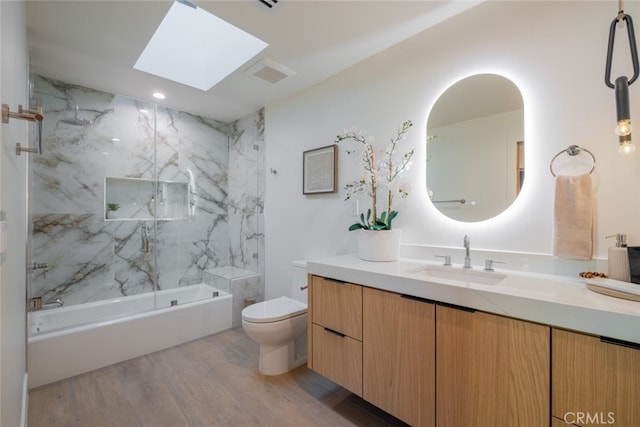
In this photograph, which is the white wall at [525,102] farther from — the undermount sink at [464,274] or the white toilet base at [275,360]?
the white toilet base at [275,360]

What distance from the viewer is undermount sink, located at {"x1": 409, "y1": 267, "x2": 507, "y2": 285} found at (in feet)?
4.87

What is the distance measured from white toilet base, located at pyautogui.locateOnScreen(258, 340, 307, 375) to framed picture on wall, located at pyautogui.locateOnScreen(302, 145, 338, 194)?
134 centimetres

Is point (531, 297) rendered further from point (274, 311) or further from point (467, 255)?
point (274, 311)

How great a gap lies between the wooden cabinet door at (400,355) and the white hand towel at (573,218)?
721 millimetres

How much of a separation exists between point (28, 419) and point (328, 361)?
1.81 meters

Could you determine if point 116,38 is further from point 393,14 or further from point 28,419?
point 28,419

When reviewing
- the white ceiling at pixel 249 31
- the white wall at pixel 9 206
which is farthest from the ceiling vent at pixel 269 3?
the white wall at pixel 9 206

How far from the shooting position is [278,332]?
2.04 metres

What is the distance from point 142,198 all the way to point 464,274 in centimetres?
333

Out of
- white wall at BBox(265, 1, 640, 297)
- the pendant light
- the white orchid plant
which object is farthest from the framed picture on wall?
the pendant light

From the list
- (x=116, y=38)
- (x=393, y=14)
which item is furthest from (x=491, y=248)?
(x=116, y=38)

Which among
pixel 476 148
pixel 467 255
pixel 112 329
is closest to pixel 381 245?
pixel 467 255

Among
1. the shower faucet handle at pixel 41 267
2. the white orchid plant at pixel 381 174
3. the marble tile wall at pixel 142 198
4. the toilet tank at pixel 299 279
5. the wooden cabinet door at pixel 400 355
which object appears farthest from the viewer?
the marble tile wall at pixel 142 198

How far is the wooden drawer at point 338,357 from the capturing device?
5.12 feet
